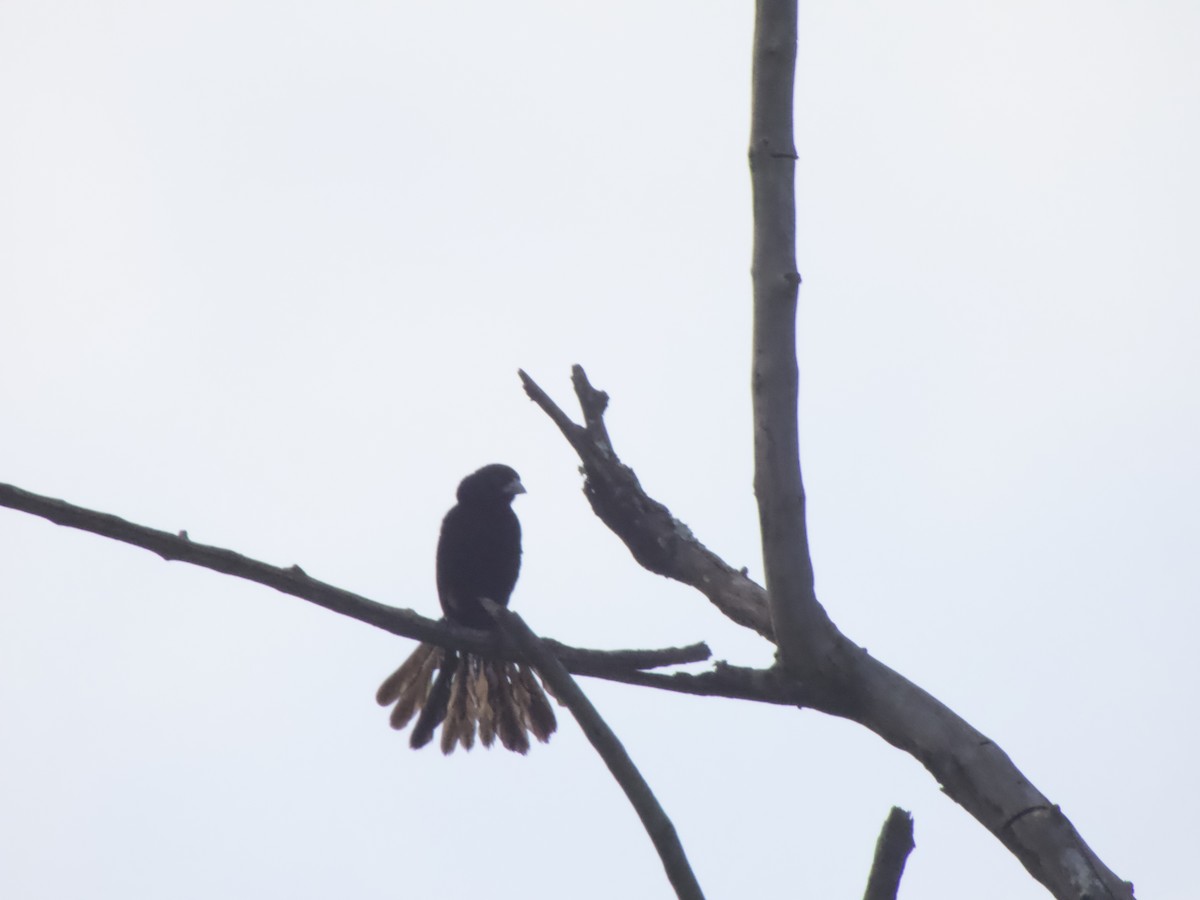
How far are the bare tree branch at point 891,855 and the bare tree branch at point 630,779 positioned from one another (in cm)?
41

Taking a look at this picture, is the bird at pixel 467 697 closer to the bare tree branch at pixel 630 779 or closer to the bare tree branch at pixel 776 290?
the bare tree branch at pixel 630 779

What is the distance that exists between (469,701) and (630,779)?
107 inches

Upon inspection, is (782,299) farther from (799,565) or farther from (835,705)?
(835,705)

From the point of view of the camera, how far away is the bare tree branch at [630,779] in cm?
283

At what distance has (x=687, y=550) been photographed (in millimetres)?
4453

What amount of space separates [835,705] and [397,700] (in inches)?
108

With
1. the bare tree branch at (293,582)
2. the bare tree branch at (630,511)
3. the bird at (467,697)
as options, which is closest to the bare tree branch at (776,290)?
the bare tree branch at (293,582)

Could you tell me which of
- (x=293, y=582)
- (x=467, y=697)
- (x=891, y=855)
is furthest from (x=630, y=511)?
(x=891, y=855)

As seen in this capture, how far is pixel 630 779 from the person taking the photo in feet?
9.61

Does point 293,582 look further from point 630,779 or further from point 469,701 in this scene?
point 469,701

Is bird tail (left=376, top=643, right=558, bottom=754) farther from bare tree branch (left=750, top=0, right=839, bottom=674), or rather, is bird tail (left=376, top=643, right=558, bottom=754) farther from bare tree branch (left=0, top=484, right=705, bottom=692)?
bare tree branch (left=750, top=0, right=839, bottom=674)

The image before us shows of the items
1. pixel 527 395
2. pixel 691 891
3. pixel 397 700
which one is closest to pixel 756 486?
pixel 691 891

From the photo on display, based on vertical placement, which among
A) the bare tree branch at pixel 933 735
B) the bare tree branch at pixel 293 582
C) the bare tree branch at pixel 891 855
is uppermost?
the bare tree branch at pixel 293 582

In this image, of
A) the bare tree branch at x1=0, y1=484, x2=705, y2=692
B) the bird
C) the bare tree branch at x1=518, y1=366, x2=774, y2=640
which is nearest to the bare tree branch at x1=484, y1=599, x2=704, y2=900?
the bare tree branch at x1=0, y1=484, x2=705, y2=692
